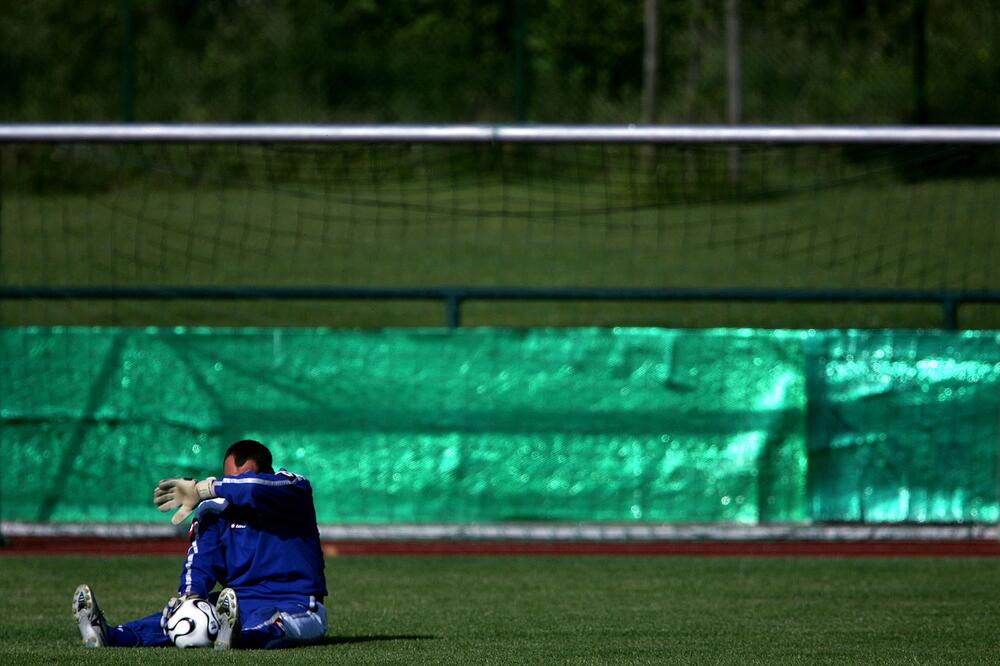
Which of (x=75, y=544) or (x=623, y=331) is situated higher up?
(x=623, y=331)

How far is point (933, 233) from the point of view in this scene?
1862 cm

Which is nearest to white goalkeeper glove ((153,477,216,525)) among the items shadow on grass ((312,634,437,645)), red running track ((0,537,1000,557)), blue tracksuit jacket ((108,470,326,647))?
blue tracksuit jacket ((108,470,326,647))

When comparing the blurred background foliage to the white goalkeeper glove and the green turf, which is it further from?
the white goalkeeper glove

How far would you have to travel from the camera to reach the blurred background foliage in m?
18.6

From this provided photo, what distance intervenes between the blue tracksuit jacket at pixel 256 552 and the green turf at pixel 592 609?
30 centimetres

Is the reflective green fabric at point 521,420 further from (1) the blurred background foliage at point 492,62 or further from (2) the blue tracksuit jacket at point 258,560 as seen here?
(1) the blurred background foliage at point 492,62

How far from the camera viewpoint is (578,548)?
1016 cm

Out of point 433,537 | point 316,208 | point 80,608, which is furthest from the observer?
point 316,208

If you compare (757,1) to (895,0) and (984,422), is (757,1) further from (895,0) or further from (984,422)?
(984,422)

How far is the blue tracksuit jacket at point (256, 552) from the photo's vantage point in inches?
244

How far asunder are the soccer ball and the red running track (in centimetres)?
367

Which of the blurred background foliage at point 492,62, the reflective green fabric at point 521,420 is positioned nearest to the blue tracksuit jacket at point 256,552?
the reflective green fabric at point 521,420

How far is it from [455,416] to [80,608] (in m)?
4.52

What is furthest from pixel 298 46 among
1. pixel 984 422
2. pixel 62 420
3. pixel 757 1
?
pixel 984 422
